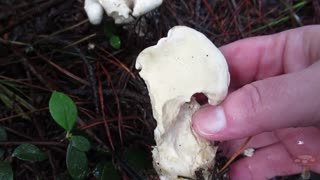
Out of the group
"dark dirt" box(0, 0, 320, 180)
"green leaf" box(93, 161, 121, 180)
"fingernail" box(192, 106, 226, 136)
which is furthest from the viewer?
"dark dirt" box(0, 0, 320, 180)

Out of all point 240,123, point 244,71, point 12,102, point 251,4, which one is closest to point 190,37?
point 240,123

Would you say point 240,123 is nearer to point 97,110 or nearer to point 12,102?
point 97,110

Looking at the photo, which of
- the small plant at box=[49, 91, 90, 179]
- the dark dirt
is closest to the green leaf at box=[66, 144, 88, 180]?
the small plant at box=[49, 91, 90, 179]

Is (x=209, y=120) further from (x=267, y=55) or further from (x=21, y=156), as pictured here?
(x=21, y=156)

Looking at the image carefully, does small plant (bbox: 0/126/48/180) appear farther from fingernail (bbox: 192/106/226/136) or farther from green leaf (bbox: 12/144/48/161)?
fingernail (bbox: 192/106/226/136)

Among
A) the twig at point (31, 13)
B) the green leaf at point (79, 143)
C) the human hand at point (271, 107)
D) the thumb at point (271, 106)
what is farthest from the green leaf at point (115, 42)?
the thumb at point (271, 106)

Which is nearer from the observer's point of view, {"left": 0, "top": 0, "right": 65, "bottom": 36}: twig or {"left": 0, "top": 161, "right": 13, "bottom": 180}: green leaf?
{"left": 0, "top": 161, "right": 13, "bottom": 180}: green leaf
